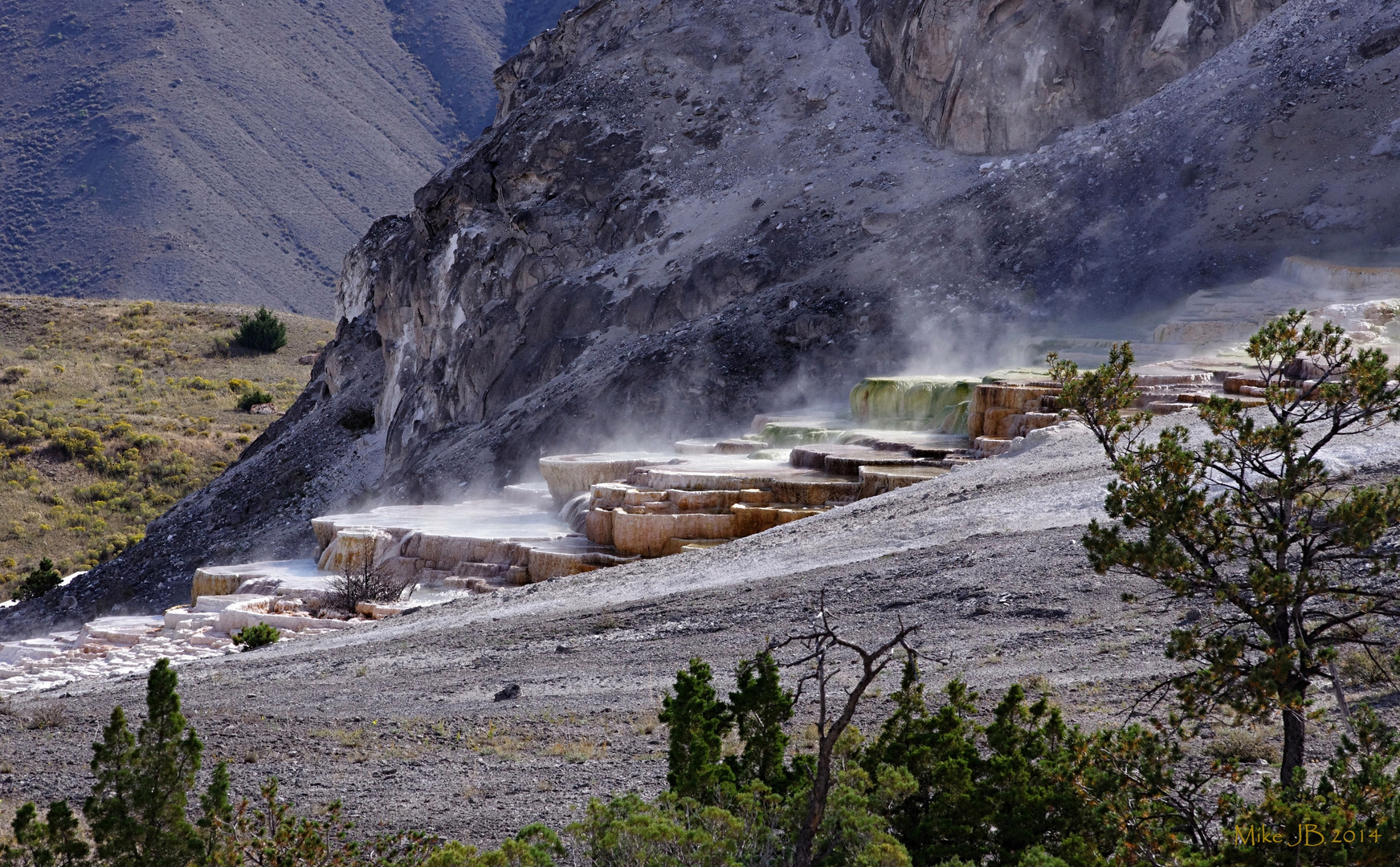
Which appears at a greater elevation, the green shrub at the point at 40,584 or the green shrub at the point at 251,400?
the green shrub at the point at 251,400

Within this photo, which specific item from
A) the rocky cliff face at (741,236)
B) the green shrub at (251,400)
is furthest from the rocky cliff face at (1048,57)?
the green shrub at (251,400)

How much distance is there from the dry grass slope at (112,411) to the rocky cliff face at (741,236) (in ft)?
15.0

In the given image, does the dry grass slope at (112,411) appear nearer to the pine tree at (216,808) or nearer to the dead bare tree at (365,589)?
the dead bare tree at (365,589)

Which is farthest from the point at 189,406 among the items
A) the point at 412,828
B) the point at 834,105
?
the point at 412,828

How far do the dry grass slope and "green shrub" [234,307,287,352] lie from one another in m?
0.40

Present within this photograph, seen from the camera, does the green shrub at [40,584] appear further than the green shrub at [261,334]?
No

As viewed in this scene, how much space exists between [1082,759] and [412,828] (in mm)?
2897

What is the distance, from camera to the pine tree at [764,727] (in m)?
4.36

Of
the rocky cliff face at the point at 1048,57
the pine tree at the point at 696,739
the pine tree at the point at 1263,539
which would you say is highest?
the rocky cliff face at the point at 1048,57

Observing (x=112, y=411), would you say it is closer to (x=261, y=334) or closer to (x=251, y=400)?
(x=251, y=400)

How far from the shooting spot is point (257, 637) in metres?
11.2

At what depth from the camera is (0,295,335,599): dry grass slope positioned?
111 ft

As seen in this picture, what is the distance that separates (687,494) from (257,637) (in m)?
4.82

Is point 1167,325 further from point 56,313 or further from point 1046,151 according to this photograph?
point 56,313
